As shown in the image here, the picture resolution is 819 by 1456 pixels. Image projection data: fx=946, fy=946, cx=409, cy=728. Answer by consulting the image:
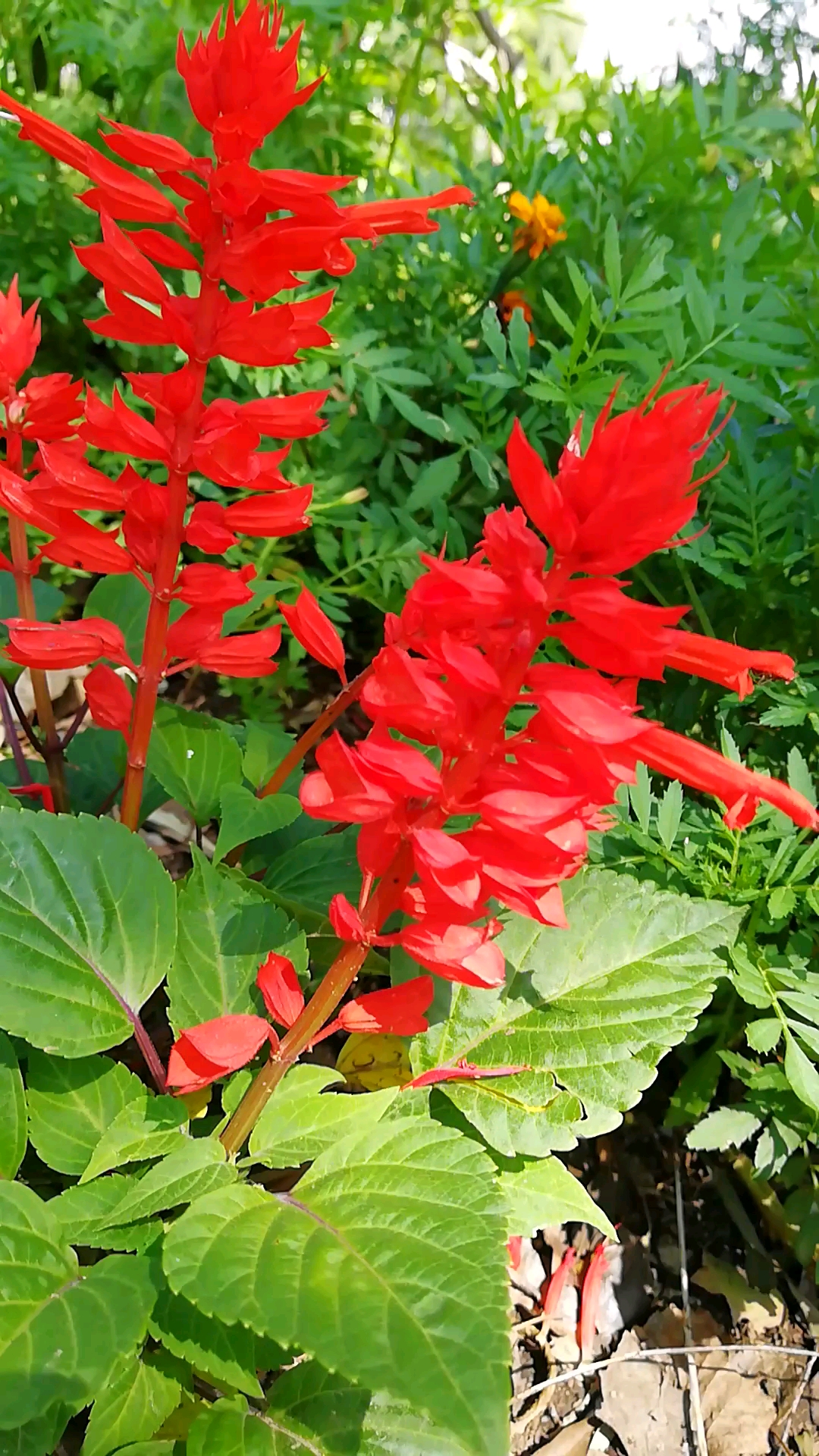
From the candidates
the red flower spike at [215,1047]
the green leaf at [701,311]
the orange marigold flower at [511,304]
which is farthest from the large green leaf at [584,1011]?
the orange marigold flower at [511,304]

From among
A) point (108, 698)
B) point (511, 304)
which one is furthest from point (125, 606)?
point (511, 304)

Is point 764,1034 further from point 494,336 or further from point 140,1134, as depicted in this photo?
point 494,336

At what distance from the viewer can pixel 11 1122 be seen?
0.81m

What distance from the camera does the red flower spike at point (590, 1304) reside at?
117cm

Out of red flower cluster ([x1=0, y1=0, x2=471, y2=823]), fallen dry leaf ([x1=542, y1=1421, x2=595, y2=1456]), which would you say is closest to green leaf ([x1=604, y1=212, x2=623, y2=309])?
red flower cluster ([x1=0, y1=0, x2=471, y2=823])

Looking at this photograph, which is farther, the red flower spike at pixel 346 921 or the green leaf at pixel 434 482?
the green leaf at pixel 434 482

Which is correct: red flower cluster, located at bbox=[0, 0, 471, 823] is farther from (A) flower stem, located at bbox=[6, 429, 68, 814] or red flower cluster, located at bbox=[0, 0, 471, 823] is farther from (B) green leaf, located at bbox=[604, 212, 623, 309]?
(B) green leaf, located at bbox=[604, 212, 623, 309]

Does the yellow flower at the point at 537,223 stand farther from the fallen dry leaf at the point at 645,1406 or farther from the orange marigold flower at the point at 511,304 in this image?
the fallen dry leaf at the point at 645,1406

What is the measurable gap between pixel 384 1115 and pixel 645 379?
106 cm

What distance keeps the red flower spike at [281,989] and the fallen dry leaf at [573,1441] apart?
0.73 meters

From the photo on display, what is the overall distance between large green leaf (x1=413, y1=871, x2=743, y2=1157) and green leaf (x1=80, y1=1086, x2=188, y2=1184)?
0.23 m

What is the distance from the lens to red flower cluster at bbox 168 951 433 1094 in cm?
73

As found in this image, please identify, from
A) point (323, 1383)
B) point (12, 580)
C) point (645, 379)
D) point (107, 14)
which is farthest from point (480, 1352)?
point (107, 14)

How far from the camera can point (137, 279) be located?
683mm
